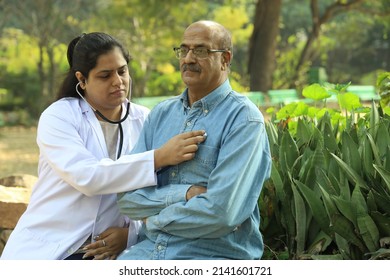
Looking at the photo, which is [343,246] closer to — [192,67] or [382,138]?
[382,138]

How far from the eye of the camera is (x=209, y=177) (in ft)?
9.55

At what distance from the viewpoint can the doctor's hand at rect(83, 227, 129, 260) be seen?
3316mm

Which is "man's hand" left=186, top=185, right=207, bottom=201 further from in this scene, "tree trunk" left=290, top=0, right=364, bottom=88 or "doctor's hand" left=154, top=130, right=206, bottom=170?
"tree trunk" left=290, top=0, right=364, bottom=88

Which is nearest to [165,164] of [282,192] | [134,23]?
[282,192]

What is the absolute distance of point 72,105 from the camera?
346cm

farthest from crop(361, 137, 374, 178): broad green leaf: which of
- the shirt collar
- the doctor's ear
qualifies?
the doctor's ear

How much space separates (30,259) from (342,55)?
1231 inches

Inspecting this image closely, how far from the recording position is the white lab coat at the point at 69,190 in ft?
10.5

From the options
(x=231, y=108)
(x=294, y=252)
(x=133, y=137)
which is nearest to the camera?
(x=231, y=108)

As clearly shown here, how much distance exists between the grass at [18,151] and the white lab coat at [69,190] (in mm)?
6879

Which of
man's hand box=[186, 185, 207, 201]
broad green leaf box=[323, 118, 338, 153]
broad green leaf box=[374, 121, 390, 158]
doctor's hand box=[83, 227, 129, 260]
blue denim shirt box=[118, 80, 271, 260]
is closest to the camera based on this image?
blue denim shirt box=[118, 80, 271, 260]

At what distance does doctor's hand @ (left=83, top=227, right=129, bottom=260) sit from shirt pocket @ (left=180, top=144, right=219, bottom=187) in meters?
0.51

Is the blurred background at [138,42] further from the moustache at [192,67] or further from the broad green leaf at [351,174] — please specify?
the moustache at [192,67]
